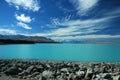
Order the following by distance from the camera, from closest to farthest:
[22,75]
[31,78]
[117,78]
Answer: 1. [117,78]
2. [31,78]
3. [22,75]

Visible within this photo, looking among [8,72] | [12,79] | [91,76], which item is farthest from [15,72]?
[91,76]

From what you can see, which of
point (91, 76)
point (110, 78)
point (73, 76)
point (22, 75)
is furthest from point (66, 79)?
point (22, 75)

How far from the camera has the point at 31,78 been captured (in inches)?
414

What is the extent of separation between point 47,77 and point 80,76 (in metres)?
1.75

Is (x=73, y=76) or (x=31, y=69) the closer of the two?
(x=73, y=76)

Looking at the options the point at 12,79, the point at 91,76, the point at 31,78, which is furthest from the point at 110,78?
the point at 12,79

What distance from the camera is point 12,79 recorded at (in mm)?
9859

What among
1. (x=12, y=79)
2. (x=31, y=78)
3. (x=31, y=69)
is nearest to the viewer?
(x=12, y=79)

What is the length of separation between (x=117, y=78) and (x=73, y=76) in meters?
2.19

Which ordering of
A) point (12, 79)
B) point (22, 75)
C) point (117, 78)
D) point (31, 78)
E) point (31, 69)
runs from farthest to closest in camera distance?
point (31, 69) → point (22, 75) → point (31, 78) → point (12, 79) → point (117, 78)

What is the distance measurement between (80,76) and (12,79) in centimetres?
356

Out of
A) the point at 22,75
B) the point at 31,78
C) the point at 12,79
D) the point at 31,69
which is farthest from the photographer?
the point at 31,69

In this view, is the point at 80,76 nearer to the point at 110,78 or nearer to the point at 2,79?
the point at 110,78

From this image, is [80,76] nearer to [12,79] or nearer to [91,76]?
[91,76]
